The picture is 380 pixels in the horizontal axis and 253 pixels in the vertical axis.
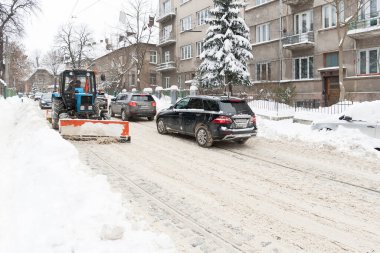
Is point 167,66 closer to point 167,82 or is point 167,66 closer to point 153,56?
point 167,82

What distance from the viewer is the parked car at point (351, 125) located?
9534 mm

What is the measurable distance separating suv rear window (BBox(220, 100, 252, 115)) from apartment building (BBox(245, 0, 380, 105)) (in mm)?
12473

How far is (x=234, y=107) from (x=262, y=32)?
19322 millimetres

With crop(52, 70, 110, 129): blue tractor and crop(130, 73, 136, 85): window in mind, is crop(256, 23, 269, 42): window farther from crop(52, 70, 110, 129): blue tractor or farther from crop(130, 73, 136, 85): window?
crop(130, 73, 136, 85): window

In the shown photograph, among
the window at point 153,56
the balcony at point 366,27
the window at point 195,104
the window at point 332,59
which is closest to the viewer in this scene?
the window at point 195,104

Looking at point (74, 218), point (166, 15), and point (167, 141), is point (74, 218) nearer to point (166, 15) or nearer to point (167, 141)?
point (167, 141)

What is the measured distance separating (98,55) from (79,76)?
5705 cm

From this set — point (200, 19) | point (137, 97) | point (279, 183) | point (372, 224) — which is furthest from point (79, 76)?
point (200, 19)

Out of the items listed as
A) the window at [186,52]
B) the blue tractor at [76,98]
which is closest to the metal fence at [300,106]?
the blue tractor at [76,98]

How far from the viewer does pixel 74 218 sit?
13.8 feet

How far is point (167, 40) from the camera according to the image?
4053 centimetres

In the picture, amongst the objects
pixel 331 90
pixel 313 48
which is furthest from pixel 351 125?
pixel 313 48

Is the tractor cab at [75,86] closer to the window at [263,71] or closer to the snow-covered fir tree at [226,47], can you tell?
the snow-covered fir tree at [226,47]

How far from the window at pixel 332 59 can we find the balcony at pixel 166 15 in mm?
22210
